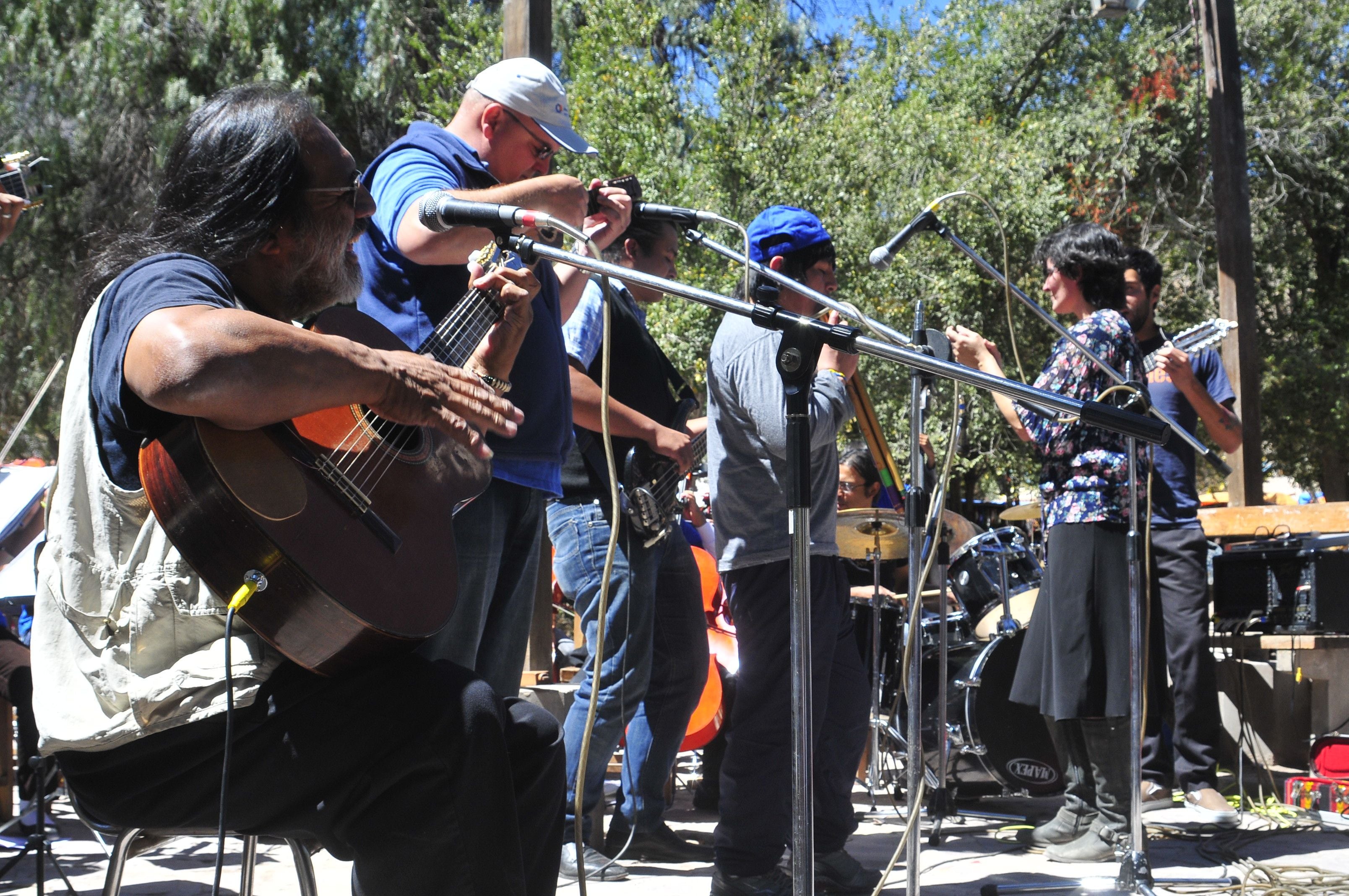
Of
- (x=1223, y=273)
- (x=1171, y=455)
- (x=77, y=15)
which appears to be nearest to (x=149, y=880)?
(x=1171, y=455)

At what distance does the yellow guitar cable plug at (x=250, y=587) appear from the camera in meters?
1.58

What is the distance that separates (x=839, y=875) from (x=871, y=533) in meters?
1.99

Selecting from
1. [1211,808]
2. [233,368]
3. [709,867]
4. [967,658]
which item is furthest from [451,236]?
[1211,808]

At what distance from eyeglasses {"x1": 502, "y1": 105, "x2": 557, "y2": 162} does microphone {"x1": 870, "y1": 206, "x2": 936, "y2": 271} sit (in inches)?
37.8

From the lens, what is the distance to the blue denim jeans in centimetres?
370

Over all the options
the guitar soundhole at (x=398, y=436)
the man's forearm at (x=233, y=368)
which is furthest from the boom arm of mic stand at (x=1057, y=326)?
the man's forearm at (x=233, y=368)

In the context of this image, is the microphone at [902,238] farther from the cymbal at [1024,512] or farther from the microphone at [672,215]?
the cymbal at [1024,512]

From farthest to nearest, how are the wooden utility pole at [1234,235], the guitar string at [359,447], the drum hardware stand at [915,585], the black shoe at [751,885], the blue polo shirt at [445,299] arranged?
the wooden utility pole at [1234,235] < the black shoe at [751,885] < the drum hardware stand at [915,585] < the blue polo shirt at [445,299] < the guitar string at [359,447]

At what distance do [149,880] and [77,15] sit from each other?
40.7 feet

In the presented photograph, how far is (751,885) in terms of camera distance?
10.3ft

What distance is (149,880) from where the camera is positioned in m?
3.64

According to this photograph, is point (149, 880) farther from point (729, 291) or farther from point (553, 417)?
point (729, 291)

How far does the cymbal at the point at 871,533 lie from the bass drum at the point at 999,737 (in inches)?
24.1

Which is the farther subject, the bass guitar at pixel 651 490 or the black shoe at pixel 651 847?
the black shoe at pixel 651 847
